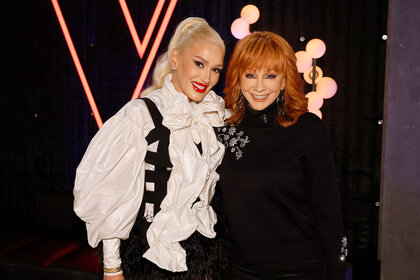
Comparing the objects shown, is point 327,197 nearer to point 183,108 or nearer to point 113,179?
point 183,108

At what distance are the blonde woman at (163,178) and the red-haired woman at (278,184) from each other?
4.2 inches

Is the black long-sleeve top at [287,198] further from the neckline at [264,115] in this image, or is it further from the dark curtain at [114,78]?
the dark curtain at [114,78]

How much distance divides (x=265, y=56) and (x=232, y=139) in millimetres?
393

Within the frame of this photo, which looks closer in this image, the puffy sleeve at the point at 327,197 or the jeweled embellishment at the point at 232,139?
the puffy sleeve at the point at 327,197

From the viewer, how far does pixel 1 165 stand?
4.52 m

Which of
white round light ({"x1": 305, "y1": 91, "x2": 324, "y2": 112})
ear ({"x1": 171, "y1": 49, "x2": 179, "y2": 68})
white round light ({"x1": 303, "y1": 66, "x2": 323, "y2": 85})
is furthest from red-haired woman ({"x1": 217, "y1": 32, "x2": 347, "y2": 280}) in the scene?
white round light ({"x1": 303, "y1": 66, "x2": 323, "y2": 85})

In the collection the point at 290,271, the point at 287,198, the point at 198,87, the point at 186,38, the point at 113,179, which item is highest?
the point at 186,38

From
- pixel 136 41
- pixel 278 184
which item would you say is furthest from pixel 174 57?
pixel 136 41

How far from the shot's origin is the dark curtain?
2.97m

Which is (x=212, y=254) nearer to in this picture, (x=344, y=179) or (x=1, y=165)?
(x=344, y=179)

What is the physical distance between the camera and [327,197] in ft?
5.22

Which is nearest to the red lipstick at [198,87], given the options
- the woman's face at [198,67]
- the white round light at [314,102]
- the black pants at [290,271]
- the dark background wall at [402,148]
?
the woman's face at [198,67]

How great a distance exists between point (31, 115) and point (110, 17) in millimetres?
1477

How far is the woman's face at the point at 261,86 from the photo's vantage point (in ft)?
5.49
